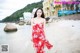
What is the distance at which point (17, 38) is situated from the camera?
1.97 metres

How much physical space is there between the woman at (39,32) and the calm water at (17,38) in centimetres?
6

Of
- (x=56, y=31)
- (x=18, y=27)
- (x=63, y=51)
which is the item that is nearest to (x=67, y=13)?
(x=56, y=31)

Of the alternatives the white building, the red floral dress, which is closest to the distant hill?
the white building

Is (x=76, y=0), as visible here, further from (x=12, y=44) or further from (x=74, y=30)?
(x=12, y=44)

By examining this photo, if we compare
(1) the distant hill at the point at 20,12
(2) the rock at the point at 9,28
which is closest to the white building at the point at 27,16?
(1) the distant hill at the point at 20,12

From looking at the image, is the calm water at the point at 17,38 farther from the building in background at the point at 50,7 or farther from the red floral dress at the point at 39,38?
the building in background at the point at 50,7

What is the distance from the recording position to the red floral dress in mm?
1974

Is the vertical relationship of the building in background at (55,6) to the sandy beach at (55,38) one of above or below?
above

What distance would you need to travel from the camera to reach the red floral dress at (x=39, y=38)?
1.97m

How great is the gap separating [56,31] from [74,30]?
181 millimetres

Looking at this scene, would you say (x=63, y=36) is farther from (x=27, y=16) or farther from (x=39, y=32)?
(x=27, y=16)

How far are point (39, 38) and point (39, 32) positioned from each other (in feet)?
0.19

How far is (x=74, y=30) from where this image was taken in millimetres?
2023

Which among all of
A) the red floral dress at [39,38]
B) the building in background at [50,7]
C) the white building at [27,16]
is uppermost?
the building in background at [50,7]
